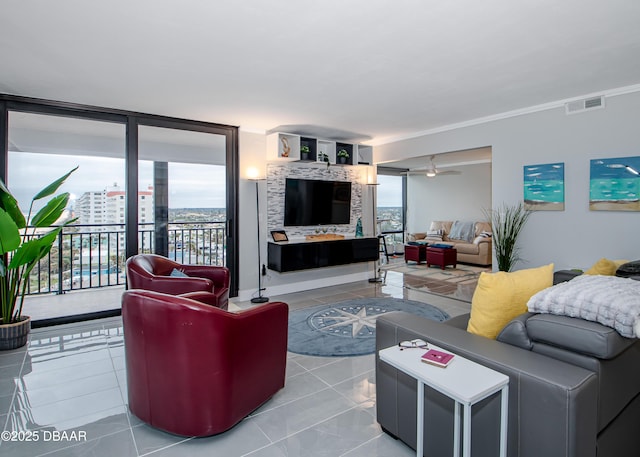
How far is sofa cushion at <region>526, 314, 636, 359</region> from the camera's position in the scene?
4.51 ft

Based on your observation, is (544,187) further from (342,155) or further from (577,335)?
(577,335)

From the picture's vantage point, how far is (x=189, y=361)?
1.92 metres

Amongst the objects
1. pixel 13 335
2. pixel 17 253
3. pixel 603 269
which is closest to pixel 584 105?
pixel 603 269

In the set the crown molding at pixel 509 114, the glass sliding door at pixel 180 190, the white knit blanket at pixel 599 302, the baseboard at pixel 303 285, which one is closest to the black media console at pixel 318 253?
the baseboard at pixel 303 285

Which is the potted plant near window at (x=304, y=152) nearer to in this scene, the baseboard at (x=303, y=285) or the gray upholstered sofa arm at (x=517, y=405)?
the baseboard at (x=303, y=285)

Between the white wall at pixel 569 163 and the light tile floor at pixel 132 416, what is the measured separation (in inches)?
110

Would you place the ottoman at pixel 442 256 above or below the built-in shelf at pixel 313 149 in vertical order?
below

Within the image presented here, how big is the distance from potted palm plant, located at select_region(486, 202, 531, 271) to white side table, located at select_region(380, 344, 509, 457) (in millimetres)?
3403

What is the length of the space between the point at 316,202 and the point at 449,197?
510 cm

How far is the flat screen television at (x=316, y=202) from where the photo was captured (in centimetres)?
561

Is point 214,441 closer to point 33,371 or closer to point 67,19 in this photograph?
point 33,371

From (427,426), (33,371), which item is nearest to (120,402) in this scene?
(33,371)

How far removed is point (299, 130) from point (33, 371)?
4.18 m

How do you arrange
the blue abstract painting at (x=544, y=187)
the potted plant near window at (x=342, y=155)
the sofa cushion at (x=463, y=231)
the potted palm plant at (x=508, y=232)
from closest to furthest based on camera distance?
the blue abstract painting at (x=544, y=187) < the potted palm plant at (x=508, y=232) < the potted plant near window at (x=342, y=155) < the sofa cushion at (x=463, y=231)
